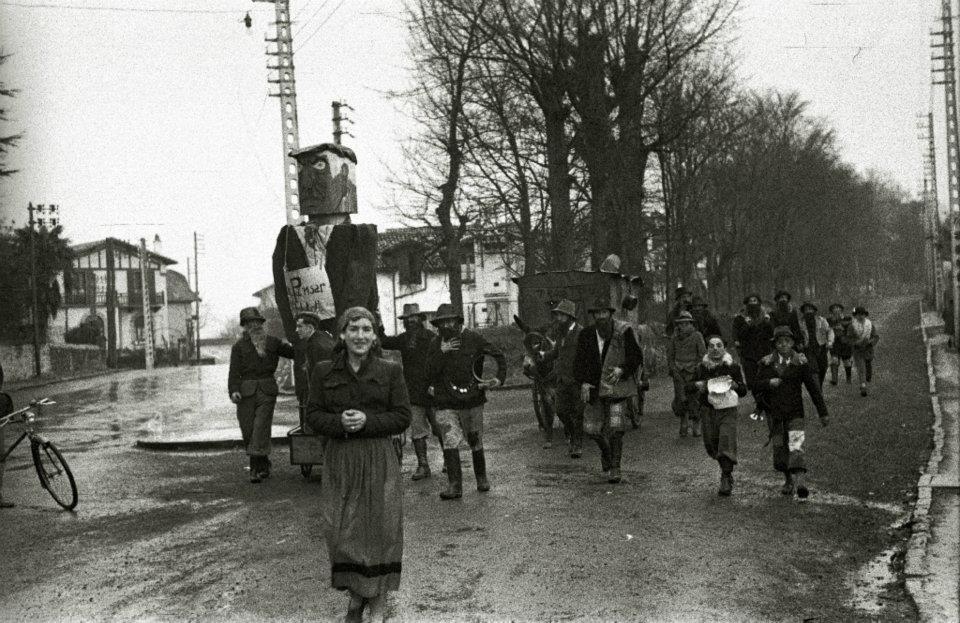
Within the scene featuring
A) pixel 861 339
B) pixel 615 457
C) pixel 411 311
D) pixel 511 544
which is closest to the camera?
pixel 511 544

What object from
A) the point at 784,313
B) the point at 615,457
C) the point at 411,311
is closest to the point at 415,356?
the point at 411,311

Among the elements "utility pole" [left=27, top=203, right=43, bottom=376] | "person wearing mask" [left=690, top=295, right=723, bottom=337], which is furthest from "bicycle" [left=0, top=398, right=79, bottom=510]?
"utility pole" [left=27, top=203, right=43, bottom=376]

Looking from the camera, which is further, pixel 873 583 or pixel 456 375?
pixel 456 375

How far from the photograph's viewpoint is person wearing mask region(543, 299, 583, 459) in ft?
41.6

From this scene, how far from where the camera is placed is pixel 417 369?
1122cm

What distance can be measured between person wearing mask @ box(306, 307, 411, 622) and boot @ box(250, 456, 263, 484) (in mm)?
5620

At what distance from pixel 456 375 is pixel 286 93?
1459 cm

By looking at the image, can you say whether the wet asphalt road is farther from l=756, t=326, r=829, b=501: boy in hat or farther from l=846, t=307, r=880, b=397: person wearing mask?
l=846, t=307, r=880, b=397: person wearing mask

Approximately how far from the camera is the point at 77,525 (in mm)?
9305

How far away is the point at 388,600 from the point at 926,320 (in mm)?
49347

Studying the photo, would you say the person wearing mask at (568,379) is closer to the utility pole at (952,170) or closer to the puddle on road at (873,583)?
the puddle on road at (873,583)

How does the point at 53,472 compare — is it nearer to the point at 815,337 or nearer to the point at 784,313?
the point at 784,313

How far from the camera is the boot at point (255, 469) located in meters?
11.4

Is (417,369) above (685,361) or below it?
above
